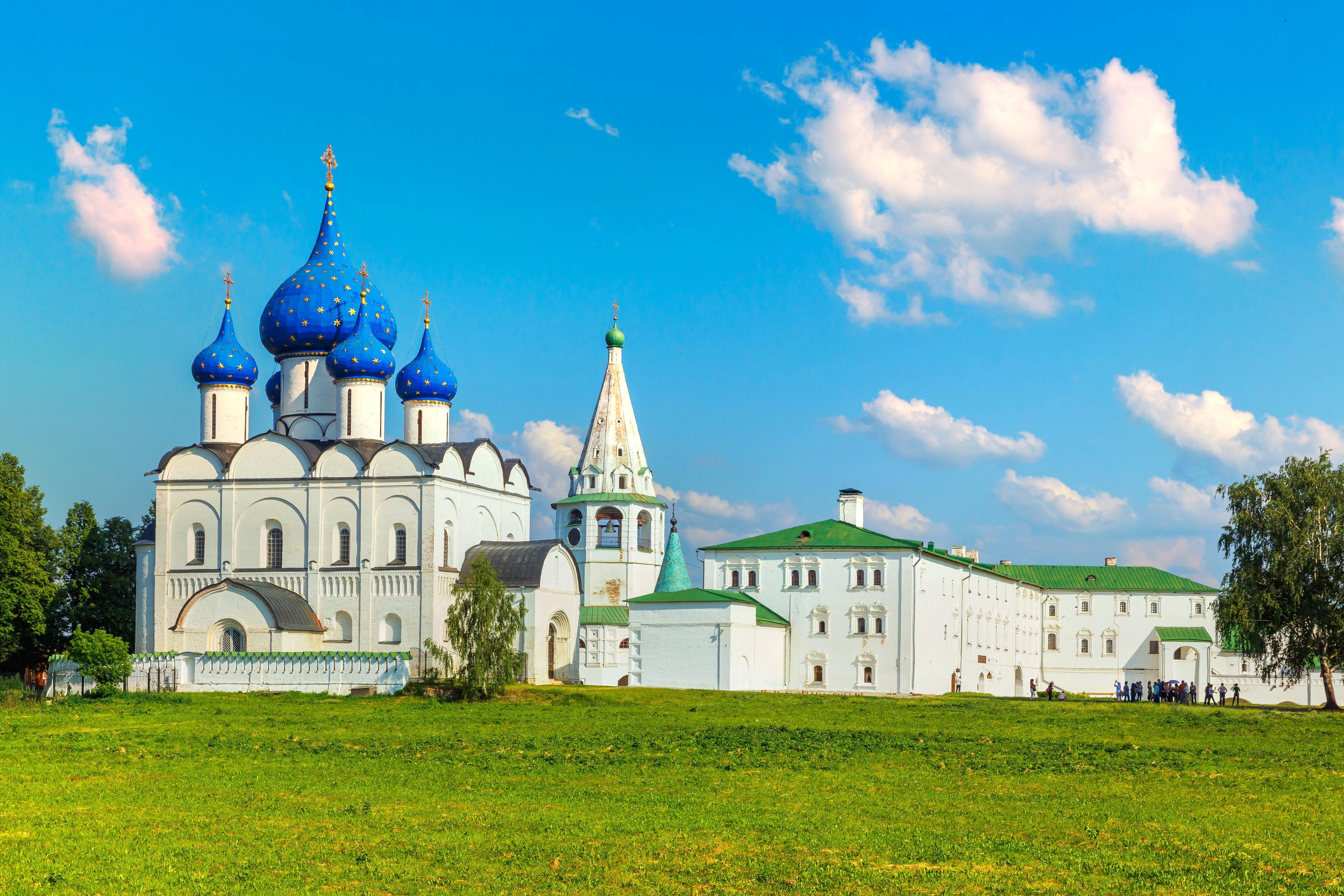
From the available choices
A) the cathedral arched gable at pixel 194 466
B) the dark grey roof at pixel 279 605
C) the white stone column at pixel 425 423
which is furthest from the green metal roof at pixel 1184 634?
the cathedral arched gable at pixel 194 466

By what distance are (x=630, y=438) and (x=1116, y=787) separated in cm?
4334

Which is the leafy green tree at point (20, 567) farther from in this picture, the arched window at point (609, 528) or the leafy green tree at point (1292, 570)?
the leafy green tree at point (1292, 570)

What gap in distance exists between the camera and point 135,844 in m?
12.0

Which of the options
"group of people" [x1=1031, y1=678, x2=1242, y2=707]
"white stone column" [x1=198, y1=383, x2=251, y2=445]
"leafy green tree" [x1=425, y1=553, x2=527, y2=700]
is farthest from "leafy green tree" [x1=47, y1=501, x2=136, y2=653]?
"group of people" [x1=1031, y1=678, x2=1242, y2=707]

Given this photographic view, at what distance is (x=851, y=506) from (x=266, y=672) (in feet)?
72.7

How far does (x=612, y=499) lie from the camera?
Answer: 57.8 m

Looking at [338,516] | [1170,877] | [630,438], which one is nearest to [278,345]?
[338,516]

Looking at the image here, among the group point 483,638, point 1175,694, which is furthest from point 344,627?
point 1175,694

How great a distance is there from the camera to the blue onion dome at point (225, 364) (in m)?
45.5

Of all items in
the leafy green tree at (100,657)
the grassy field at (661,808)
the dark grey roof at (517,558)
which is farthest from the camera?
the dark grey roof at (517,558)

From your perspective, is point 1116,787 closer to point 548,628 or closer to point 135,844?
point 135,844

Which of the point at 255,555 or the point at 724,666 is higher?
the point at 255,555

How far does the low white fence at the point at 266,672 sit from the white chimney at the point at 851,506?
18549 mm

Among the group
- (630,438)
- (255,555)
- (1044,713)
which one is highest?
(630,438)
